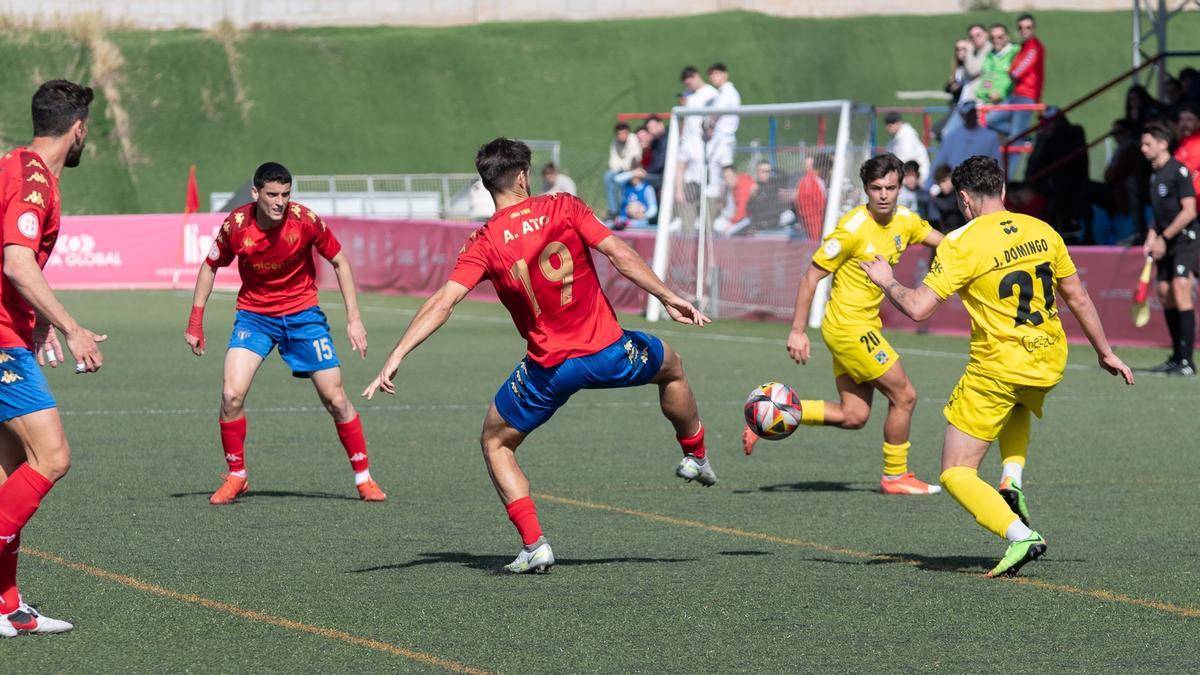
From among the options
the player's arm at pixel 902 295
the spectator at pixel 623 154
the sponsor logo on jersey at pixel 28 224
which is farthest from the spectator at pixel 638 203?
the sponsor logo on jersey at pixel 28 224

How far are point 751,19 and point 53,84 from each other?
52230 mm

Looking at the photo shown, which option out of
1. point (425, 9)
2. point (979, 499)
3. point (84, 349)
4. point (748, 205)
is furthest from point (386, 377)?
point (425, 9)

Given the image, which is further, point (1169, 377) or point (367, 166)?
point (367, 166)

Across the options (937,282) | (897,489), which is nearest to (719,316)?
(897,489)

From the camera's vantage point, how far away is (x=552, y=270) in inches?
321

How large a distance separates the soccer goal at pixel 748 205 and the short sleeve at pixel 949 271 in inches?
572

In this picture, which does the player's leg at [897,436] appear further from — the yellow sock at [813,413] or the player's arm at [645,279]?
the player's arm at [645,279]

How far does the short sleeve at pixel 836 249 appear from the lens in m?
10.9

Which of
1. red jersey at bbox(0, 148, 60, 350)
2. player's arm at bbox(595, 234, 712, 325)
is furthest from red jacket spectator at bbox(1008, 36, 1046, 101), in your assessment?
red jersey at bbox(0, 148, 60, 350)

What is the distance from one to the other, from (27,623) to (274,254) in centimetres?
422

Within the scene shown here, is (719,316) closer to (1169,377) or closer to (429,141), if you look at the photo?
(1169,377)

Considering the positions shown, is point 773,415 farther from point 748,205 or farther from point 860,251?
point 748,205

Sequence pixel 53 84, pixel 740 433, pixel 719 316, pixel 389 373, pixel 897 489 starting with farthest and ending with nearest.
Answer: pixel 719 316 → pixel 740 433 → pixel 897 489 → pixel 389 373 → pixel 53 84

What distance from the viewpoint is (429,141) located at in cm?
5484
